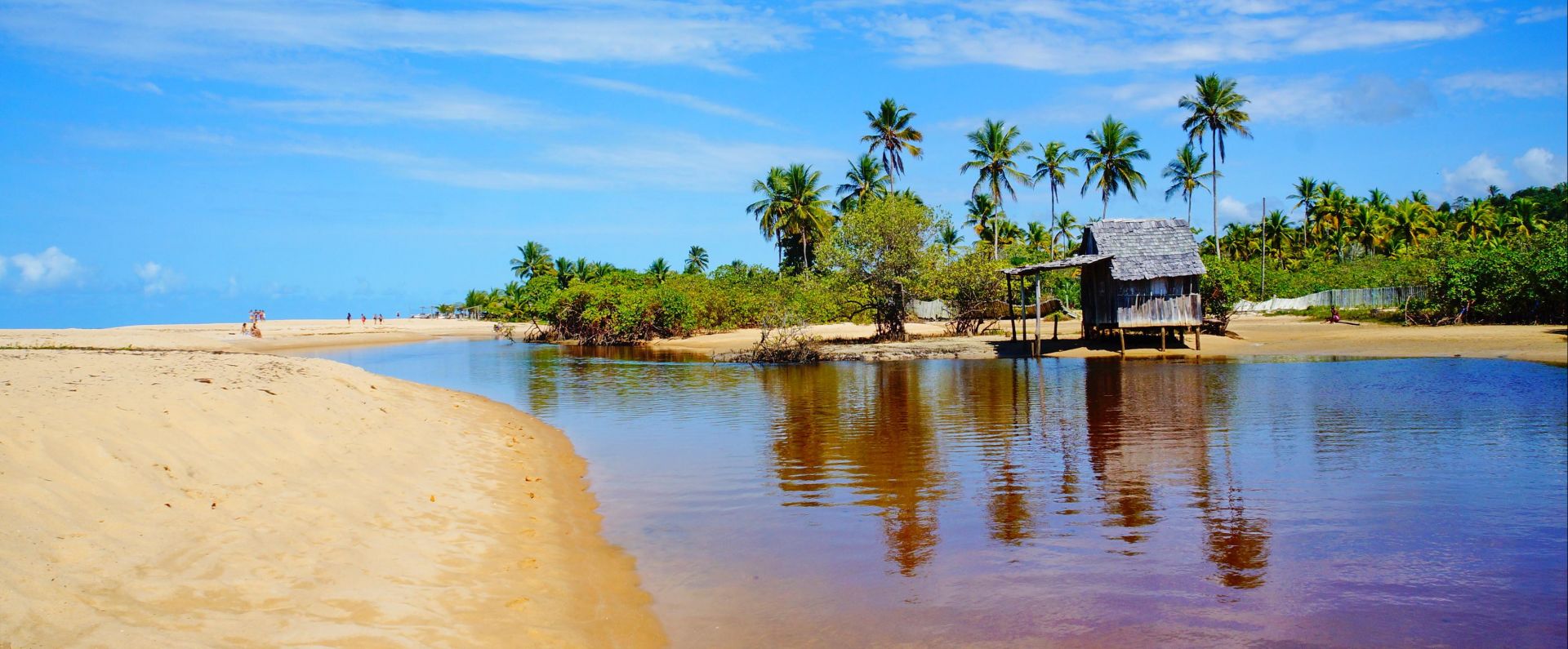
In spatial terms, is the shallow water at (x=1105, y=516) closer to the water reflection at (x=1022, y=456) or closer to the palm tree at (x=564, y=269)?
the water reflection at (x=1022, y=456)

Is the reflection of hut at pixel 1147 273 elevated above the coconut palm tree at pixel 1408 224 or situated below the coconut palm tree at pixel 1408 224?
below

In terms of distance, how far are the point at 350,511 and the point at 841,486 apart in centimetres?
566

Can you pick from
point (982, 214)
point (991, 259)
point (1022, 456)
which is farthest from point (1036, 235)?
point (1022, 456)

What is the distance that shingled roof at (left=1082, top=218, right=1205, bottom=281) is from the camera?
31.7 m

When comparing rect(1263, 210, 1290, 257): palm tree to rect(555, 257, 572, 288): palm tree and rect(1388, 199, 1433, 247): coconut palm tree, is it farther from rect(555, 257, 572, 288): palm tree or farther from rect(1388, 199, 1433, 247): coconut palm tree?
rect(555, 257, 572, 288): palm tree

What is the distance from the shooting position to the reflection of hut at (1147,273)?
31.8 m

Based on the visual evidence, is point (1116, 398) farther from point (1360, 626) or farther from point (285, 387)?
point (285, 387)

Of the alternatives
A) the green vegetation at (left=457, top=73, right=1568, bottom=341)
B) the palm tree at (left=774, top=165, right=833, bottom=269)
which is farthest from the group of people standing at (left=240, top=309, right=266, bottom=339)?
the palm tree at (left=774, top=165, right=833, bottom=269)

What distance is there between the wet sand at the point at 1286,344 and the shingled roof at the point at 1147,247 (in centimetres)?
314

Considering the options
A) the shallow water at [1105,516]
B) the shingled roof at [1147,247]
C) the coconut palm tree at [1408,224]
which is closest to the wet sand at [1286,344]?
the shingled roof at [1147,247]

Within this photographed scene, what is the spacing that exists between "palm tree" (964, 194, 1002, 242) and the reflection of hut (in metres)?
36.1

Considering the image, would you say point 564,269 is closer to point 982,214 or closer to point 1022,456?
point 982,214

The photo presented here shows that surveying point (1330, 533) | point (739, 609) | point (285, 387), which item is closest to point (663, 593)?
point (739, 609)

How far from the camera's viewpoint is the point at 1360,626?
6.26 meters
